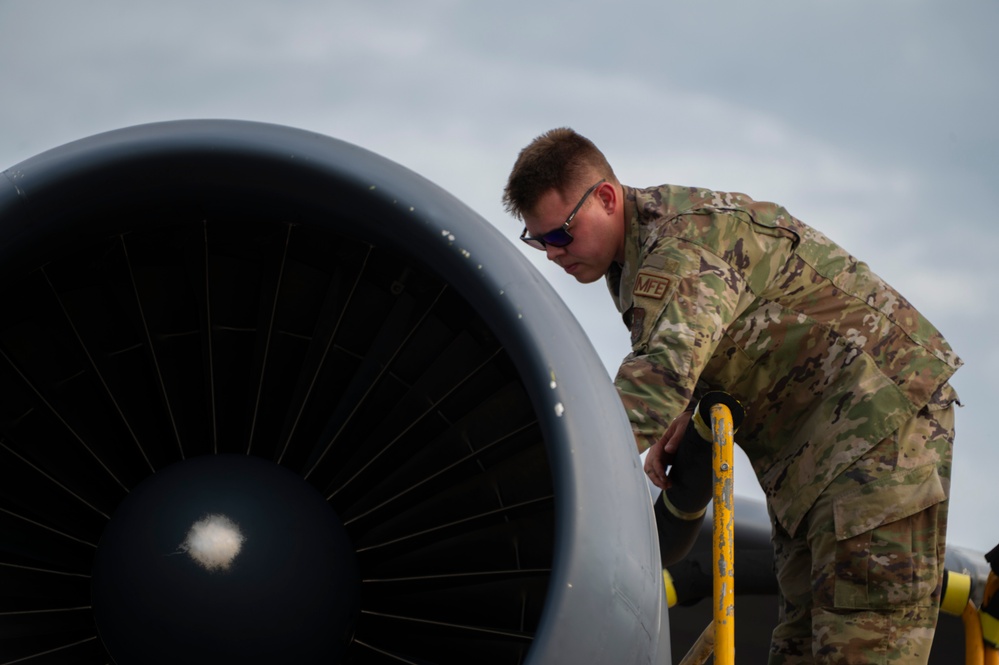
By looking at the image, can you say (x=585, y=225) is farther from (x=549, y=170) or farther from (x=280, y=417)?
(x=280, y=417)

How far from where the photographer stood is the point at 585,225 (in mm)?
3104

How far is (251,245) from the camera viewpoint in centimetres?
248

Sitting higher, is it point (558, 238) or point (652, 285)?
point (558, 238)

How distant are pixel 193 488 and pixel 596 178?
1.47 meters

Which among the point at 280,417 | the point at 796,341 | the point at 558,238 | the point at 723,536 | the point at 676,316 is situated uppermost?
the point at 558,238

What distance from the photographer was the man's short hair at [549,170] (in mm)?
3062

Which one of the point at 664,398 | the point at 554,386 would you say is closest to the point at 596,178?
the point at 664,398

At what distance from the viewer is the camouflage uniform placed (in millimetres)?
2885

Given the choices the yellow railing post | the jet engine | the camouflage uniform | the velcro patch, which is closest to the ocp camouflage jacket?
the camouflage uniform

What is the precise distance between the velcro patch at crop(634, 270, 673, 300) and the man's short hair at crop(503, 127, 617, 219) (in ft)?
1.47

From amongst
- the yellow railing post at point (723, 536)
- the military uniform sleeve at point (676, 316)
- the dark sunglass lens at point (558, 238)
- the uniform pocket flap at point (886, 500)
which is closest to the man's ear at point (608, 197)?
the dark sunglass lens at point (558, 238)

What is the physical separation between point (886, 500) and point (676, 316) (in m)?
0.80

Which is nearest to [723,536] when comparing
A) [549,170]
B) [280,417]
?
[280,417]

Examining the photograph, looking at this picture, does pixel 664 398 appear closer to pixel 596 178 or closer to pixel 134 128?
pixel 596 178
